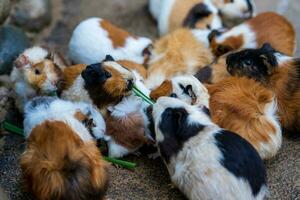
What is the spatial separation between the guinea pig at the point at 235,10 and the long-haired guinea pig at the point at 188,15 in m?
0.10

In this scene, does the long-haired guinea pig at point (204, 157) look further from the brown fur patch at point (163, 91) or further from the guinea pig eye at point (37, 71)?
the guinea pig eye at point (37, 71)

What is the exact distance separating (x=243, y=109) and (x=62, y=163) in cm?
122

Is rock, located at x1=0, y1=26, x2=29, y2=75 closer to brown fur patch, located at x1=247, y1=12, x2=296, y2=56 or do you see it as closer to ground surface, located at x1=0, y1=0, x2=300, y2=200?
ground surface, located at x1=0, y1=0, x2=300, y2=200

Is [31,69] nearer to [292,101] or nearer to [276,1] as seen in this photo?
[292,101]

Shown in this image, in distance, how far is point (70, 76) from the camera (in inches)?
142

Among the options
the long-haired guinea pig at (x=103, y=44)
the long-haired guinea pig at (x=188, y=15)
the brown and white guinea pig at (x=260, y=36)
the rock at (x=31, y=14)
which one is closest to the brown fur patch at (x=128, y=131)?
the long-haired guinea pig at (x=103, y=44)

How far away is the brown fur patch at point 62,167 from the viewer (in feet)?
8.49

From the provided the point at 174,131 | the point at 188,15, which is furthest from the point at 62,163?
the point at 188,15

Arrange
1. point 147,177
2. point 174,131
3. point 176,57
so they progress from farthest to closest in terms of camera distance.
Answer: point 176,57 < point 147,177 < point 174,131

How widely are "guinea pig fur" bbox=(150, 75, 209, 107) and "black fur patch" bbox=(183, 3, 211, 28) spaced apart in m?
1.61

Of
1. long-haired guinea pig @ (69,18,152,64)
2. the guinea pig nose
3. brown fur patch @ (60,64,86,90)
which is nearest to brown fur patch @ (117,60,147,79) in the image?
long-haired guinea pig @ (69,18,152,64)

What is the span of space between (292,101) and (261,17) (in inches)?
39.2

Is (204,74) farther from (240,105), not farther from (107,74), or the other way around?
(107,74)

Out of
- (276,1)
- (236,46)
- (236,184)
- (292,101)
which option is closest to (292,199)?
(236,184)
